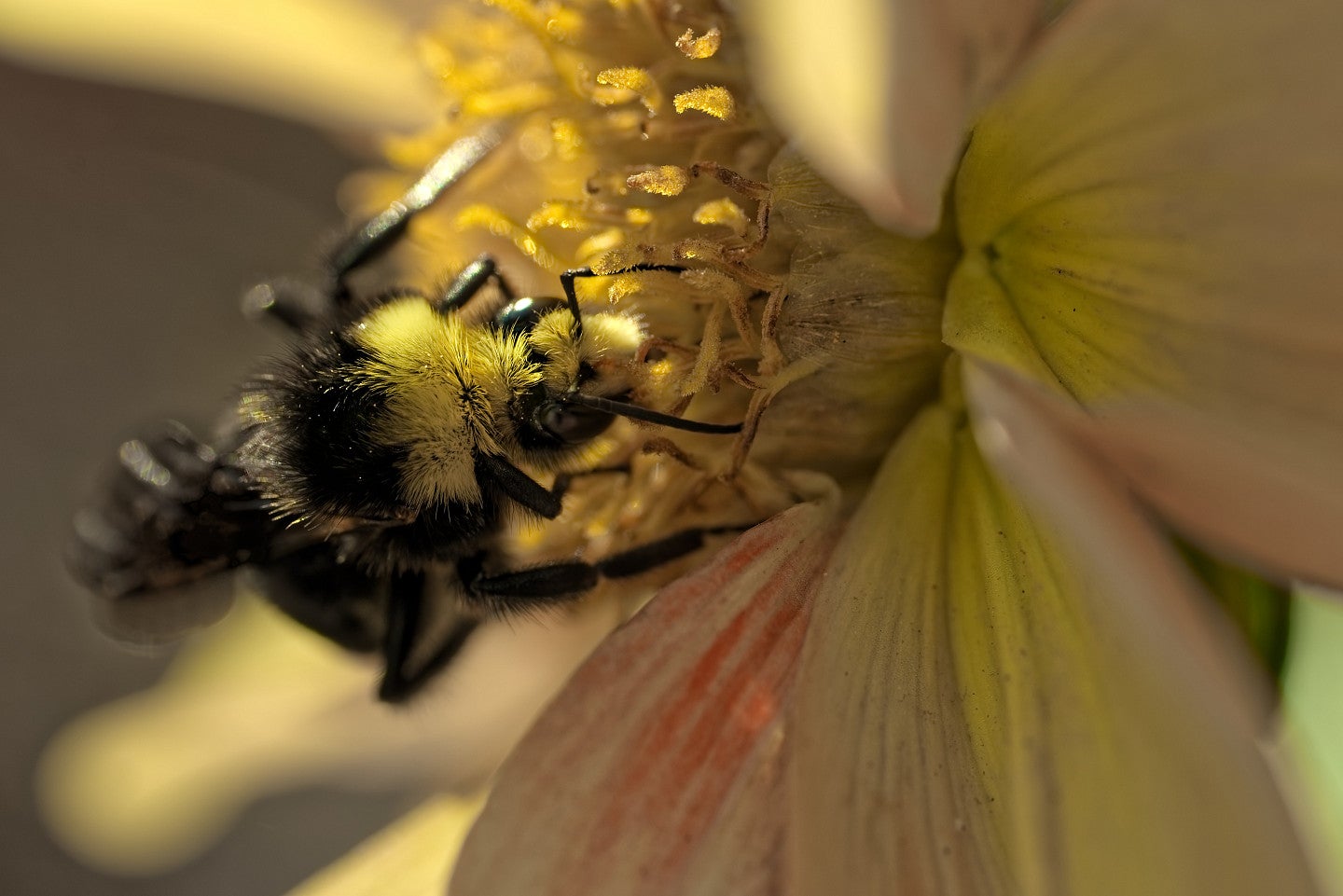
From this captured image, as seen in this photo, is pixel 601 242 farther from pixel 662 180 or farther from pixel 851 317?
pixel 851 317

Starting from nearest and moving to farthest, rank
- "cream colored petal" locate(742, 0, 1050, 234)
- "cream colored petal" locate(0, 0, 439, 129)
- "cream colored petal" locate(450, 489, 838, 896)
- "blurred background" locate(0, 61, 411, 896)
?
1. "cream colored petal" locate(742, 0, 1050, 234)
2. "cream colored petal" locate(450, 489, 838, 896)
3. "cream colored petal" locate(0, 0, 439, 129)
4. "blurred background" locate(0, 61, 411, 896)

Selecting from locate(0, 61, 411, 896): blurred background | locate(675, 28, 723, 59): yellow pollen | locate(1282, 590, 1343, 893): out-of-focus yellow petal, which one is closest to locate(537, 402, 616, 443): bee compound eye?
locate(675, 28, 723, 59): yellow pollen

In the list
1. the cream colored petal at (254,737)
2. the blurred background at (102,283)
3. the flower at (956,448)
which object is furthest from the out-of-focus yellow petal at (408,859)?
the blurred background at (102,283)

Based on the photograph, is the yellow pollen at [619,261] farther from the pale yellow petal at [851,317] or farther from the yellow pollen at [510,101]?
the yellow pollen at [510,101]

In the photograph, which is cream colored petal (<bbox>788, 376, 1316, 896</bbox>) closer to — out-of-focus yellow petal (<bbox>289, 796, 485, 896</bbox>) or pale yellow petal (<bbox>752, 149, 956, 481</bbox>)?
pale yellow petal (<bbox>752, 149, 956, 481</bbox>)

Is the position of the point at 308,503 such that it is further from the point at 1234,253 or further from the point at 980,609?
the point at 1234,253

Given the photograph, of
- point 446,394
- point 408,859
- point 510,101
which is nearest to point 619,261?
point 446,394
